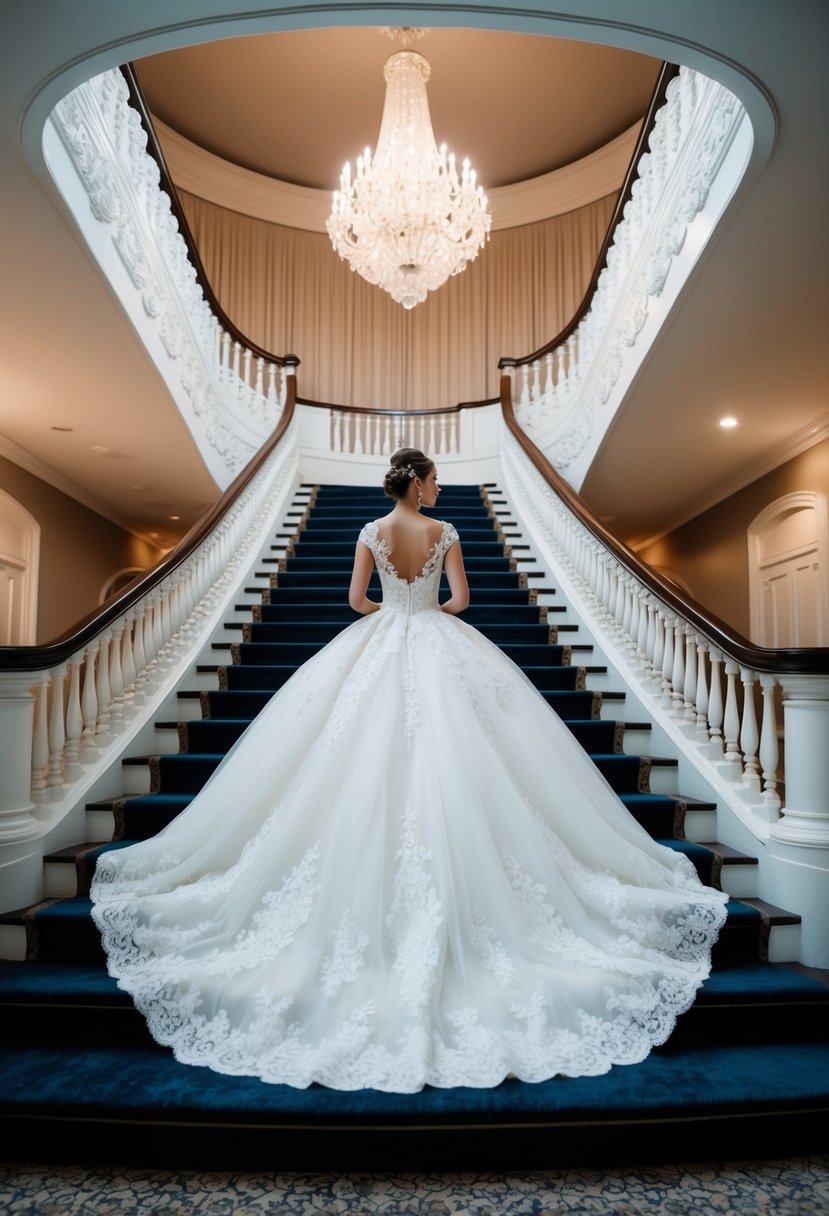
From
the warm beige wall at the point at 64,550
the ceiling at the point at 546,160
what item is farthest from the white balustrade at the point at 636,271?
the warm beige wall at the point at 64,550

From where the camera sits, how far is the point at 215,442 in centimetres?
728

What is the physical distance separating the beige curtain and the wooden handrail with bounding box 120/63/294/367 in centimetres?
221

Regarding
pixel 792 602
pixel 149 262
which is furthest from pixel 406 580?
pixel 792 602

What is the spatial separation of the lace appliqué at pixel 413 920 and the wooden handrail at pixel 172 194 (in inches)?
162

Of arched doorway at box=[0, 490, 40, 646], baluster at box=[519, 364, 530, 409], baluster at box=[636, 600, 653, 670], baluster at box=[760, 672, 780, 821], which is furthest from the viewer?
baluster at box=[519, 364, 530, 409]

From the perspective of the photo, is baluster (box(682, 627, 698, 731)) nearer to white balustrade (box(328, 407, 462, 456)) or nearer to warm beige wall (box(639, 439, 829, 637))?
warm beige wall (box(639, 439, 829, 637))

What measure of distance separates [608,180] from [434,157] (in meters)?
4.37

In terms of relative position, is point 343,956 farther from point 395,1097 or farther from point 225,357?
point 225,357

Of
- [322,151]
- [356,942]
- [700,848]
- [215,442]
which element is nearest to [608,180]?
[322,151]

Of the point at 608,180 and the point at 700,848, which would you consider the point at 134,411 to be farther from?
the point at 608,180

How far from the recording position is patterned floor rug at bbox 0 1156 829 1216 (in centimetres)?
176

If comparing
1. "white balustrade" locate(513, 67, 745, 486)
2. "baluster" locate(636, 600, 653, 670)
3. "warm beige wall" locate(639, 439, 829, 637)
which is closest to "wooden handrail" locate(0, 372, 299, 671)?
"baluster" locate(636, 600, 653, 670)

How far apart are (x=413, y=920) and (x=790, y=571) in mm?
5990

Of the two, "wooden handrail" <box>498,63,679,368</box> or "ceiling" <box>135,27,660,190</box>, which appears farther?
"ceiling" <box>135,27,660,190</box>
